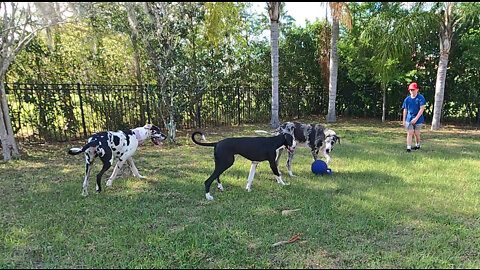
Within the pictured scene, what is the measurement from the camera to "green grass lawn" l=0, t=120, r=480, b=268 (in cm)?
267

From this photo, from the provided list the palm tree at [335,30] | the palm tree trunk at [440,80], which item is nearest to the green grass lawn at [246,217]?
the palm tree trunk at [440,80]

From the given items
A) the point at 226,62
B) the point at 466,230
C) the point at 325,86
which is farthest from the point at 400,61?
the point at 466,230

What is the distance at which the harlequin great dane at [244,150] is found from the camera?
13.2 ft

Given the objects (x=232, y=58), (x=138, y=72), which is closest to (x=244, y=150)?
(x=138, y=72)

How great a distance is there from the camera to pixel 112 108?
9.54 meters

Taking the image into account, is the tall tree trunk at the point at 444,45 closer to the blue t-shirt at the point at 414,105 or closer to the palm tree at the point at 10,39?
the blue t-shirt at the point at 414,105

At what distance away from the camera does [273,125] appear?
11109 millimetres

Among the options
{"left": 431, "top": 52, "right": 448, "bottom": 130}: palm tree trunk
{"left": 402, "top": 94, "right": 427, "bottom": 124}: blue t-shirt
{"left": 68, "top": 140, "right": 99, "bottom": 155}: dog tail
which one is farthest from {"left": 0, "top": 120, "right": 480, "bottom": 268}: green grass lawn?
{"left": 431, "top": 52, "right": 448, "bottom": 130}: palm tree trunk

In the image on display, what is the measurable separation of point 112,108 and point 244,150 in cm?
704

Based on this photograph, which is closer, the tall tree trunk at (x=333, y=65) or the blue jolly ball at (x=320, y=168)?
the blue jolly ball at (x=320, y=168)

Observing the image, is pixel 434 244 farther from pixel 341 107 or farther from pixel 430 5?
pixel 341 107

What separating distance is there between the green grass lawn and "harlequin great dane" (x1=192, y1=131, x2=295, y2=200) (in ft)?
1.32

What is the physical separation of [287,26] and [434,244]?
1518 centimetres

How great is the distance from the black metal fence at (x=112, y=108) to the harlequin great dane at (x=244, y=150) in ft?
16.4
